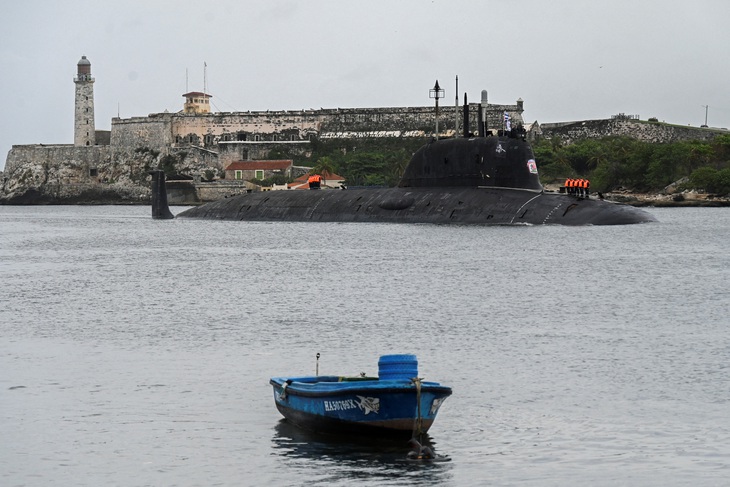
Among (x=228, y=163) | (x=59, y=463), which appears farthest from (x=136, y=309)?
(x=228, y=163)

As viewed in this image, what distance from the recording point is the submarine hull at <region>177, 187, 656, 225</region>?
48188 millimetres

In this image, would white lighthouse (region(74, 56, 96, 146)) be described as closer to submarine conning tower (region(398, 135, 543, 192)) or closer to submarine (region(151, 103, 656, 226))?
submarine (region(151, 103, 656, 226))

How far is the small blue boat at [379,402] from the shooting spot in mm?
13703

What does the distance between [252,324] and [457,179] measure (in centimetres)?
2709

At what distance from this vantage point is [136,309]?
28.1 m

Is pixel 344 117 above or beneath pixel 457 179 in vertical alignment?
above

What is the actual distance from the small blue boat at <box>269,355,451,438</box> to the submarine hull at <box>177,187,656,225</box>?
3363cm

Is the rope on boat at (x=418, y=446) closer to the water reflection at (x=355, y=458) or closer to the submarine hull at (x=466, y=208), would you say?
the water reflection at (x=355, y=458)

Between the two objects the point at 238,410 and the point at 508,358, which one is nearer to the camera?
the point at 238,410

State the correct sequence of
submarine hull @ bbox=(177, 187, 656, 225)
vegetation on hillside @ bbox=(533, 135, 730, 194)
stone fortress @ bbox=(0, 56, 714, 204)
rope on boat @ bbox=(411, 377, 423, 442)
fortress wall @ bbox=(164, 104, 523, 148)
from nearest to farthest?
rope on boat @ bbox=(411, 377, 423, 442), submarine hull @ bbox=(177, 187, 656, 225), vegetation on hillside @ bbox=(533, 135, 730, 194), stone fortress @ bbox=(0, 56, 714, 204), fortress wall @ bbox=(164, 104, 523, 148)

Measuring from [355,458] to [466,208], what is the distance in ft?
116

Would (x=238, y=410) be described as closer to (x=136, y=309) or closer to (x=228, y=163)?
(x=136, y=309)

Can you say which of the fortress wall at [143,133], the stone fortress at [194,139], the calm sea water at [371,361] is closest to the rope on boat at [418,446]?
the calm sea water at [371,361]

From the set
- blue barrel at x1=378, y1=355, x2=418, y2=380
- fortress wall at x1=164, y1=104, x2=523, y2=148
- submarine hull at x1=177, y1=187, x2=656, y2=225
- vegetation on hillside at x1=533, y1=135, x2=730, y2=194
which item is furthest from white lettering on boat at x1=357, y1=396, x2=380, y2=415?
fortress wall at x1=164, y1=104, x2=523, y2=148
